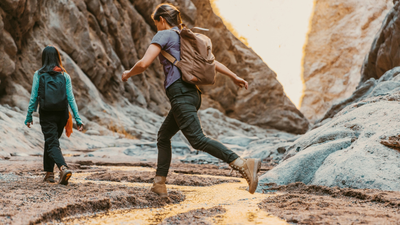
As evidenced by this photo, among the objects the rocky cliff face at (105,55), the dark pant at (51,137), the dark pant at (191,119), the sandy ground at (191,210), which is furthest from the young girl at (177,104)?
the rocky cliff face at (105,55)

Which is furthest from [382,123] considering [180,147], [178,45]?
[180,147]

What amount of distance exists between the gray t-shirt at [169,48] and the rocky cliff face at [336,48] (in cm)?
4342

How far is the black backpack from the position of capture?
327 cm

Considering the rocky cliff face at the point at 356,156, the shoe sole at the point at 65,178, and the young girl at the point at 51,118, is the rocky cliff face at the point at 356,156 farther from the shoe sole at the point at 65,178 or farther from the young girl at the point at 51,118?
the young girl at the point at 51,118

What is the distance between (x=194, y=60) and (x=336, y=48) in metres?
49.6

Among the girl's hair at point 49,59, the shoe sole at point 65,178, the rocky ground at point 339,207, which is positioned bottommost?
the shoe sole at point 65,178

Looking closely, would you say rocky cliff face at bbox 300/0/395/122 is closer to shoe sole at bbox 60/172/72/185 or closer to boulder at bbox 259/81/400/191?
boulder at bbox 259/81/400/191

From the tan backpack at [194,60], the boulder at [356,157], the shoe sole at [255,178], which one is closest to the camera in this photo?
the shoe sole at [255,178]

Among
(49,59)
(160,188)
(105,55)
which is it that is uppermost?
(105,55)

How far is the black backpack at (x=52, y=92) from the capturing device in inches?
129

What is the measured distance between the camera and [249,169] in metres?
2.37

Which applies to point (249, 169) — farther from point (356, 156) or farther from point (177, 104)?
point (356, 156)

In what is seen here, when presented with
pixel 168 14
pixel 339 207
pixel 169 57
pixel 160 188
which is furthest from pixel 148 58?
pixel 339 207

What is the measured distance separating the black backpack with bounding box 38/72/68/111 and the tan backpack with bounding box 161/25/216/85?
1388mm
